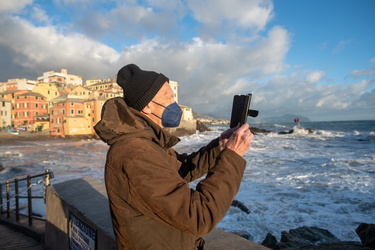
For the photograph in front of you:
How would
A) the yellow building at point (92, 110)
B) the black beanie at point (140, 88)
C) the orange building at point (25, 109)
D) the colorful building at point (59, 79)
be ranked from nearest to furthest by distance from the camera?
the black beanie at point (140, 88), the yellow building at point (92, 110), the orange building at point (25, 109), the colorful building at point (59, 79)

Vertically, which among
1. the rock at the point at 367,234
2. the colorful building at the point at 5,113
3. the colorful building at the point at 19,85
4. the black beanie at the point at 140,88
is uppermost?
the colorful building at the point at 19,85

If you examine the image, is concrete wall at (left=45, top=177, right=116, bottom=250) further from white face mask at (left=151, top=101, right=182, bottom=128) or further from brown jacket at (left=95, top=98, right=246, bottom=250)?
white face mask at (left=151, top=101, right=182, bottom=128)

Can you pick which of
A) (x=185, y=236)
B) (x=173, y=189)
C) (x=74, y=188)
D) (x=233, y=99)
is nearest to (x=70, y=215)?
(x=74, y=188)

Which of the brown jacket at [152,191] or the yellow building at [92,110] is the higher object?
the yellow building at [92,110]

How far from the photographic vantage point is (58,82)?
66.2 m

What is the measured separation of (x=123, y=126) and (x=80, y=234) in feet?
6.66

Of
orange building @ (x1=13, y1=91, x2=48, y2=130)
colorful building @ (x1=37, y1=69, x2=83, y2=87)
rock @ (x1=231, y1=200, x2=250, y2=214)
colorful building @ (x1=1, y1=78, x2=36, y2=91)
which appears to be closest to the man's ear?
rock @ (x1=231, y1=200, x2=250, y2=214)

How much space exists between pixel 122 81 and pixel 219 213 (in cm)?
111

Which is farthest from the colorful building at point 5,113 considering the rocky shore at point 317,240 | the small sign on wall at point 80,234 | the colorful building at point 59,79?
the rocky shore at point 317,240

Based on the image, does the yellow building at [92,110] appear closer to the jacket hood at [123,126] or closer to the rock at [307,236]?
the rock at [307,236]

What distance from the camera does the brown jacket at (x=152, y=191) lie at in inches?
43.9

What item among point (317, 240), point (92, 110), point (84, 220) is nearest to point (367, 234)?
point (317, 240)

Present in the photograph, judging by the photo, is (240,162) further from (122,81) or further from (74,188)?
(74,188)

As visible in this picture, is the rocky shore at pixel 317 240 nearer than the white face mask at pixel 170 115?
No
